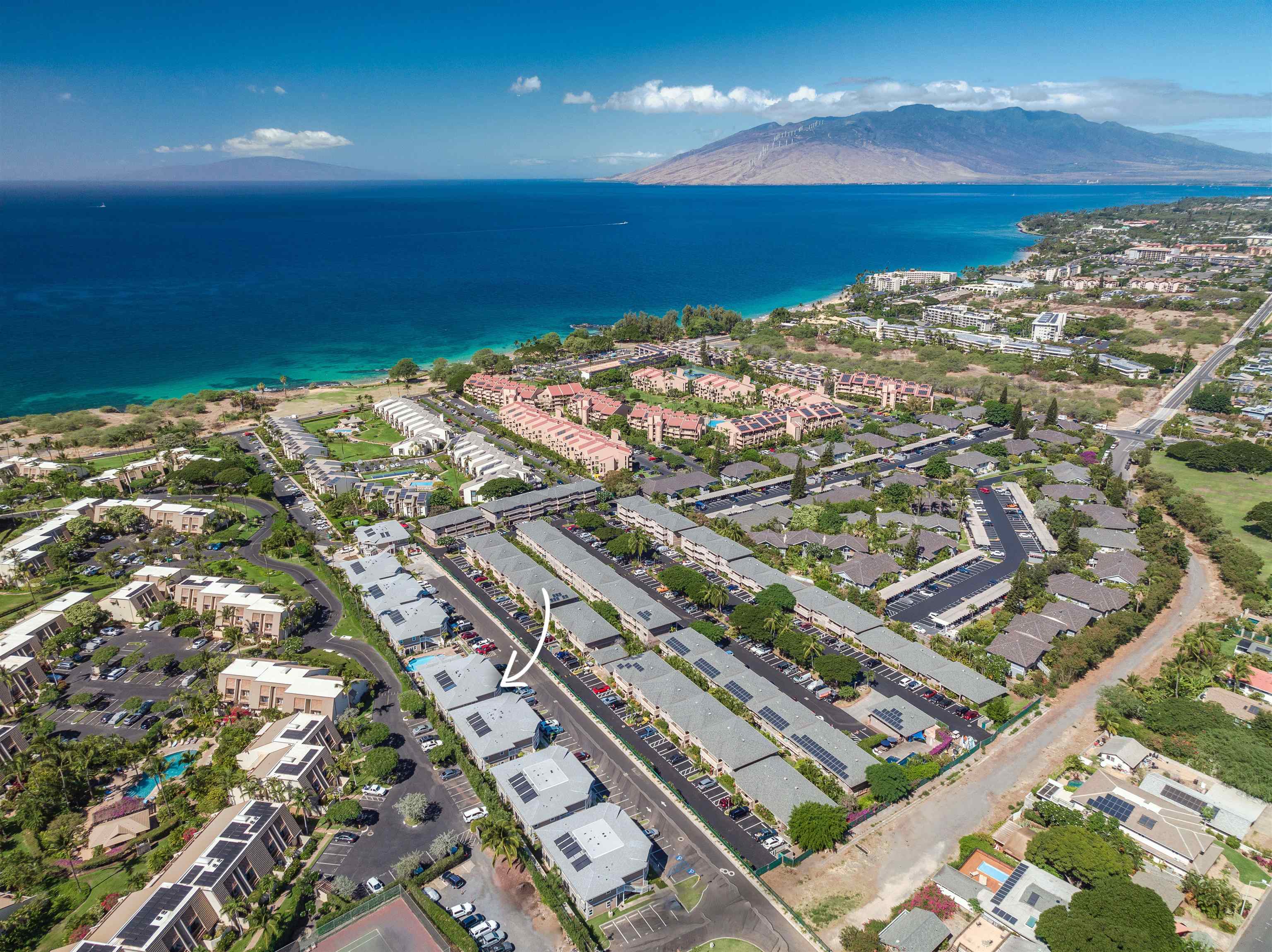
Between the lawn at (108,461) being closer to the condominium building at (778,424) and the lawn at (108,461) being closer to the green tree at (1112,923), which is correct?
the condominium building at (778,424)

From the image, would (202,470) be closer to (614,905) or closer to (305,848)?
(305,848)

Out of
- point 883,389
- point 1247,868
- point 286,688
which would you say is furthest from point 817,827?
point 883,389

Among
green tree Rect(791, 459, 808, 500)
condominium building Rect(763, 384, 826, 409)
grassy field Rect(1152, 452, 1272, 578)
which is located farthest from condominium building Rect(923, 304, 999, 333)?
green tree Rect(791, 459, 808, 500)

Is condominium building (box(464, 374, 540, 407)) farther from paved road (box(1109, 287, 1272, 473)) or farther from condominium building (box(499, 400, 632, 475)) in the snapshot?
paved road (box(1109, 287, 1272, 473))

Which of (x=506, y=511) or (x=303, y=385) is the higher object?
(x=303, y=385)

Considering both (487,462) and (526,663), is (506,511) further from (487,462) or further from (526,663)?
(526,663)

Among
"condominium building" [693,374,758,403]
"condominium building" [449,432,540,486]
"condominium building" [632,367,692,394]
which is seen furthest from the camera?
"condominium building" [632,367,692,394]
